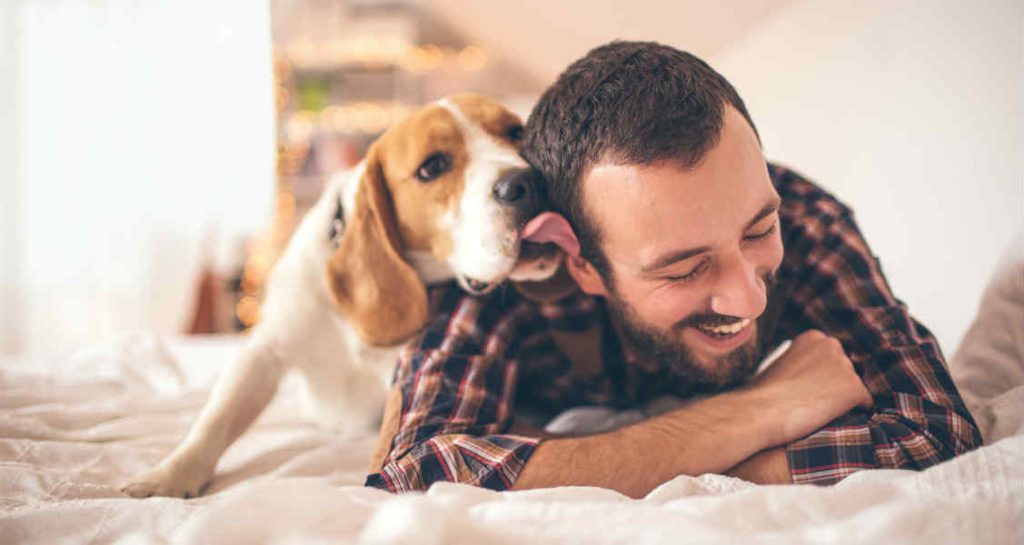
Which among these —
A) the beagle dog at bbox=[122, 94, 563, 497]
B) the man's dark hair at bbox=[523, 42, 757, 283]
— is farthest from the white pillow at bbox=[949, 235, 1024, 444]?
the beagle dog at bbox=[122, 94, 563, 497]

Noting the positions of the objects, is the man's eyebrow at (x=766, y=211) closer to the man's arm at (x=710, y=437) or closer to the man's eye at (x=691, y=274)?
the man's eye at (x=691, y=274)

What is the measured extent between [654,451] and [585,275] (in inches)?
12.8

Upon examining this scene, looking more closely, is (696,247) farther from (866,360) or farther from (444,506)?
(444,506)

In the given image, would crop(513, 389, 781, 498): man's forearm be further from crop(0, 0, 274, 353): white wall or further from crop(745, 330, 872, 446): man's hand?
crop(0, 0, 274, 353): white wall

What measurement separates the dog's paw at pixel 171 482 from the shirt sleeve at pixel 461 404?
1.07 ft

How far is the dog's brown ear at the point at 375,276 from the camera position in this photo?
1158 millimetres

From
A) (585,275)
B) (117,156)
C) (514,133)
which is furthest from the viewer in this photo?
(117,156)

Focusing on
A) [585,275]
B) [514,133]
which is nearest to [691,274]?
[585,275]

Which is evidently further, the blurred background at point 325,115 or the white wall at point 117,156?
the white wall at point 117,156

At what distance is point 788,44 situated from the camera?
142 centimetres

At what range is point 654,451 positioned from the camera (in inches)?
34.0

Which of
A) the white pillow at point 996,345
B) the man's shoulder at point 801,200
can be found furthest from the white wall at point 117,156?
the white pillow at point 996,345

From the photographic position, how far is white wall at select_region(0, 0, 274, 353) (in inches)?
125

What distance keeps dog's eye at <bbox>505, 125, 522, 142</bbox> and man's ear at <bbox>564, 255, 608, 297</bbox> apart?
25 centimetres
